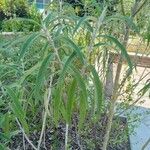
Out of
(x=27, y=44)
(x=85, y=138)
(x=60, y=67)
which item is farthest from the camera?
(x=85, y=138)

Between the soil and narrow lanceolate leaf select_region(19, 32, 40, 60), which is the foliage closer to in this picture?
narrow lanceolate leaf select_region(19, 32, 40, 60)

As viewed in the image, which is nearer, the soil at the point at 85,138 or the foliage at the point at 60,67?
the foliage at the point at 60,67

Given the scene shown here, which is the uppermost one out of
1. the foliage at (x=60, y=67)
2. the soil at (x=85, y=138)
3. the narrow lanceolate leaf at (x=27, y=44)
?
the narrow lanceolate leaf at (x=27, y=44)

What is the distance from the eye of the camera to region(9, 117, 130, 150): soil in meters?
2.86

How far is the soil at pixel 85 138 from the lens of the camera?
286 cm

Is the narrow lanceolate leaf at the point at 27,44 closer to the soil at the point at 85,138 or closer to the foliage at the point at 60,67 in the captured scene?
the foliage at the point at 60,67

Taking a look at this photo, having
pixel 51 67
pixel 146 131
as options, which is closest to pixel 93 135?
pixel 146 131

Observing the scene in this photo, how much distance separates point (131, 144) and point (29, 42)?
6.99 ft

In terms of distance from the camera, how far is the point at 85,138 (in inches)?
116

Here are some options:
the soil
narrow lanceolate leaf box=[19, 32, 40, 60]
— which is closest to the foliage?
narrow lanceolate leaf box=[19, 32, 40, 60]

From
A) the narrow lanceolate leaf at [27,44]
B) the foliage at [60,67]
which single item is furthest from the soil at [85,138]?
the narrow lanceolate leaf at [27,44]

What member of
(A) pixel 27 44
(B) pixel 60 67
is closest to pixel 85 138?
(B) pixel 60 67

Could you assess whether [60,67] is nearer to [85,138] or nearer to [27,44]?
[27,44]

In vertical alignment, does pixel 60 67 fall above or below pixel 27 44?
below
